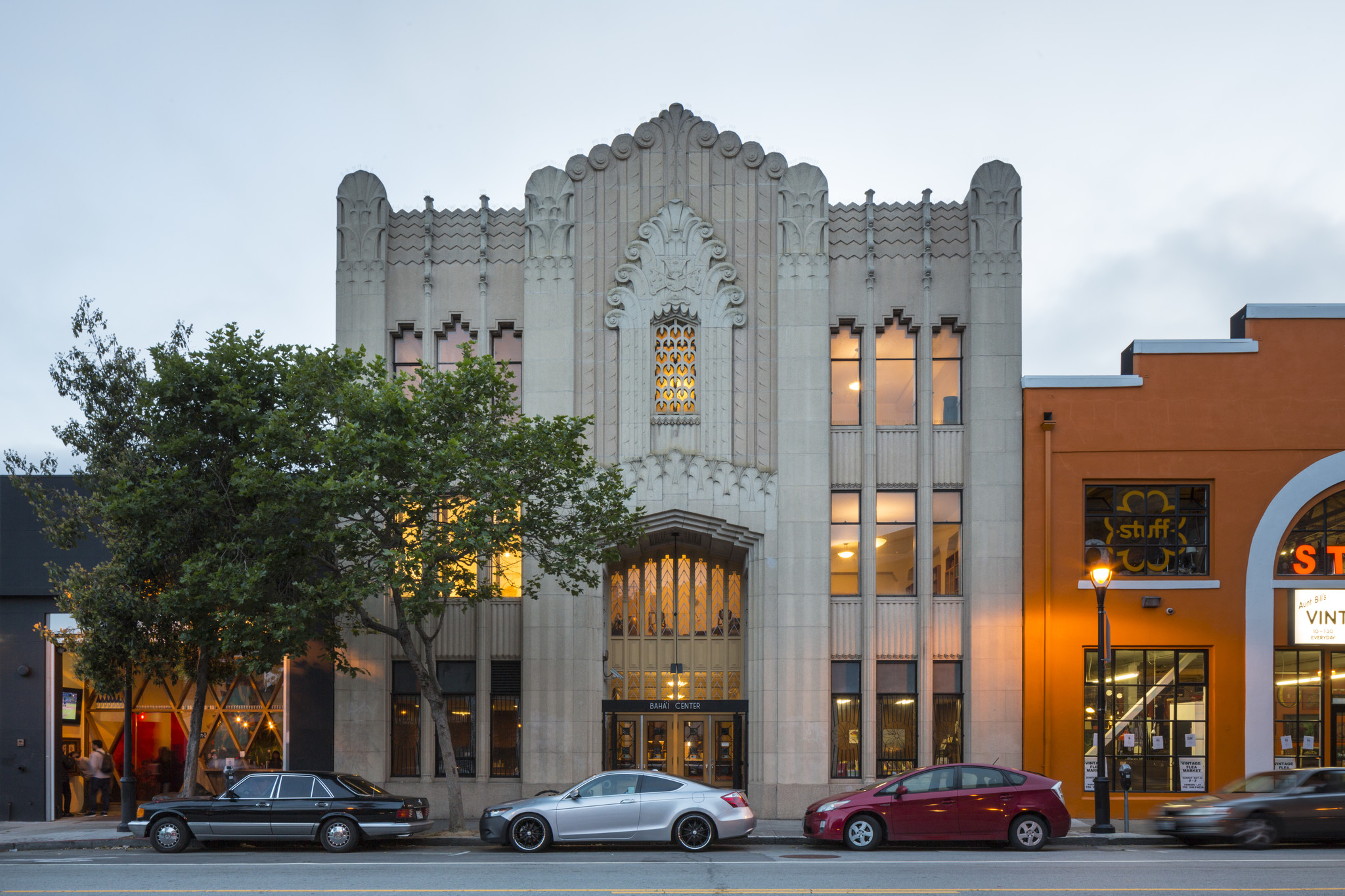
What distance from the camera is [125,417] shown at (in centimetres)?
1992

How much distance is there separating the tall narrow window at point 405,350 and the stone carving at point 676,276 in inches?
181

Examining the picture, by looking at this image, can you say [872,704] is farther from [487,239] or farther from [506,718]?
[487,239]

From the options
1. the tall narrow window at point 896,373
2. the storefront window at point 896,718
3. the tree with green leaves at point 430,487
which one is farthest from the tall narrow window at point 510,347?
the storefront window at point 896,718

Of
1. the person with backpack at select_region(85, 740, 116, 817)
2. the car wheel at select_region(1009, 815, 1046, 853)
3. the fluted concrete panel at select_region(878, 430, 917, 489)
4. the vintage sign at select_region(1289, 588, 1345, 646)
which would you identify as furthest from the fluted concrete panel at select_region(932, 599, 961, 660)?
the person with backpack at select_region(85, 740, 116, 817)

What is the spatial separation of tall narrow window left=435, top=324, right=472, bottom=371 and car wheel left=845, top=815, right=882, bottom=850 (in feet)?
43.5

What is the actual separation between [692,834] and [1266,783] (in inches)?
378

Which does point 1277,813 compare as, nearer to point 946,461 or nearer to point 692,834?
point 946,461

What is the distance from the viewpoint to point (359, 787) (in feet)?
57.4

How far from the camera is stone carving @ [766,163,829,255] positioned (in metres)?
22.9

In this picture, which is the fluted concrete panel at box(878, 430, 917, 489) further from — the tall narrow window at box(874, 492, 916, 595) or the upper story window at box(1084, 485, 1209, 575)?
the upper story window at box(1084, 485, 1209, 575)

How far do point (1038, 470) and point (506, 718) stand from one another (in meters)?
12.8

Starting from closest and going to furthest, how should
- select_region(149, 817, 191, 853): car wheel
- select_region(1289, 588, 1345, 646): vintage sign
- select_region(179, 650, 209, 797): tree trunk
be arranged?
select_region(149, 817, 191, 853): car wheel < select_region(179, 650, 209, 797): tree trunk < select_region(1289, 588, 1345, 646): vintage sign

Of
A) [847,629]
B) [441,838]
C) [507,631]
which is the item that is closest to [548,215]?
[507,631]

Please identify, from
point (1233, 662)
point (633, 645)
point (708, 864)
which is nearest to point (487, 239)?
point (633, 645)
